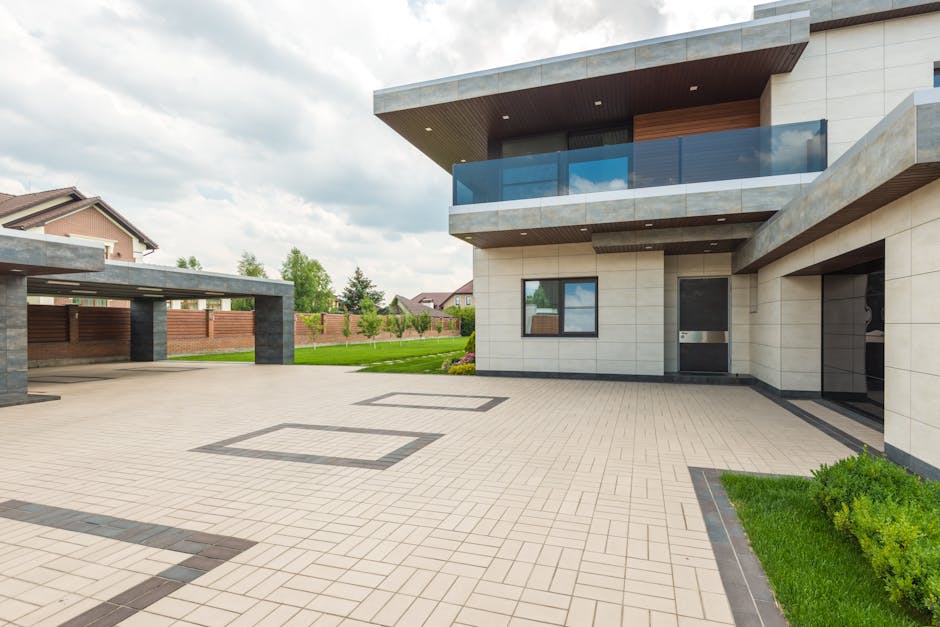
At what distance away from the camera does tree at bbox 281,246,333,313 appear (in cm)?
5912

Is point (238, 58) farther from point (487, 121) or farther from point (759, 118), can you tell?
point (759, 118)

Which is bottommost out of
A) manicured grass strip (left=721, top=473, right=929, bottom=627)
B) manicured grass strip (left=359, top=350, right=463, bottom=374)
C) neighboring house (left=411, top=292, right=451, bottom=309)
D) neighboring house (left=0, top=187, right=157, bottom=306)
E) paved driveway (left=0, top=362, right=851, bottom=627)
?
manicured grass strip (left=359, top=350, right=463, bottom=374)

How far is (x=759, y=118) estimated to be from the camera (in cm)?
1209

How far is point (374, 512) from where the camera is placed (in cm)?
425

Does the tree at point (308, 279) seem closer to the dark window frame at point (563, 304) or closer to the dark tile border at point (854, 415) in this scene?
the dark window frame at point (563, 304)

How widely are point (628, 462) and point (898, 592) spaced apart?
10.1 ft

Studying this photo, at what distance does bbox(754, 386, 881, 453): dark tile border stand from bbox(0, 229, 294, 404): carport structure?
46.0 ft

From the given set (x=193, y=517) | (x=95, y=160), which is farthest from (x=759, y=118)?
(x=95, y=160)

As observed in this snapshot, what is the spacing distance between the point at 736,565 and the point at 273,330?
19694mm

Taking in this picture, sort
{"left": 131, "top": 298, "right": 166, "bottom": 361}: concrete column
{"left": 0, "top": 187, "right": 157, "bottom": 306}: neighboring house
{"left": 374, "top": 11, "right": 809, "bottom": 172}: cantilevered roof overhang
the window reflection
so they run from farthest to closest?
{"left": 0, "top": 187, "right": 157, "bottom": 306}: neighboring house < {"left": 131, "top": 298, "right": 166, "bottom": 361}: concrete column < the window reflection < {"left": 374, "top": 11, "right": 809, "bottom": 172}: cantilevered roof overhang

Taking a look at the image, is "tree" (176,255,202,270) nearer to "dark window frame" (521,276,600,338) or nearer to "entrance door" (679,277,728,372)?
"dark window frame" (521,276,600,338)

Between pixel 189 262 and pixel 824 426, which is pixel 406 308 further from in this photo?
pixel 824 426

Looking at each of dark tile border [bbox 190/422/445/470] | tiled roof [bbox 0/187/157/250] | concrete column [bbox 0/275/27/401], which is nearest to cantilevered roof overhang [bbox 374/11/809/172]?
dark tile border [bbox 190/422/445/470]

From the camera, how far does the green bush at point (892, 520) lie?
2.60 meters
